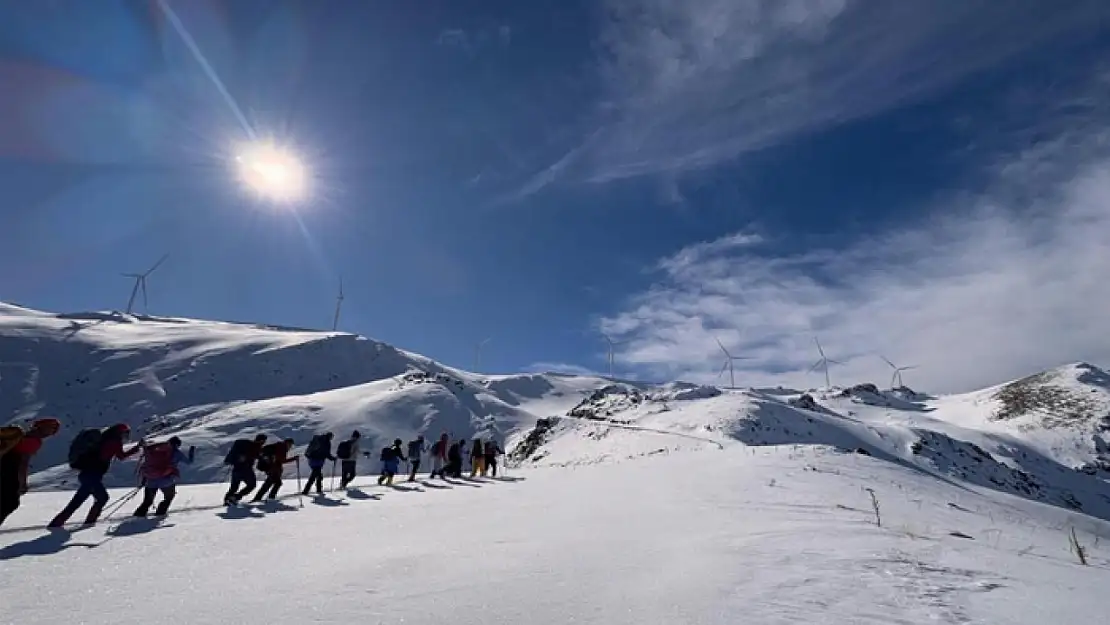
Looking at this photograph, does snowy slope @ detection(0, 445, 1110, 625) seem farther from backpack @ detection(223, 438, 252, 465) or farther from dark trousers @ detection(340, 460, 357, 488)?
dark trousers @ detection(340, 460, 357, 488)

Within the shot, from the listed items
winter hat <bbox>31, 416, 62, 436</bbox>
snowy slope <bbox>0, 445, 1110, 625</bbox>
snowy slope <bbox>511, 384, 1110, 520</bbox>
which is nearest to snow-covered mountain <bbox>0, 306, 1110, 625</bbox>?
snowy slope <bbox>0, 445, 1110, 625</bbox>

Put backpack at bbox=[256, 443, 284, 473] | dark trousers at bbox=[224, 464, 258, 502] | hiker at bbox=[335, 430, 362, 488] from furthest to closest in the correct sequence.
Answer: hiker at bbox=[335, 430, 362, 488]
backpack at bbox=[256, 443, 284, 473]
dark trousers at bbox=[224, 464, 258, 502]

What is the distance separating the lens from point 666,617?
4.43m

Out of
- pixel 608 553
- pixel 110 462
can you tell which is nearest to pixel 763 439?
pixel 608 553

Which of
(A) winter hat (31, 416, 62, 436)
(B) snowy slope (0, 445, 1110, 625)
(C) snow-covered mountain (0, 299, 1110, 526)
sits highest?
(C) snow-covered mountain (0, 299, 1110, 526)

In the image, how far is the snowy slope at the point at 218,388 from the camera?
48.5 metres

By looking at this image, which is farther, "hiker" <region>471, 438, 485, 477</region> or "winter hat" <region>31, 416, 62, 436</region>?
"hiker" <region>471, 438, 485, 477</region>

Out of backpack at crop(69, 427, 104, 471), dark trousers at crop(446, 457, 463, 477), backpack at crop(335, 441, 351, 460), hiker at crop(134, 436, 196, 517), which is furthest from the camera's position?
dark trousers at crop(446, 457, 463, 477)

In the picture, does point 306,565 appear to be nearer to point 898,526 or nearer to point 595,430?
point 898,526

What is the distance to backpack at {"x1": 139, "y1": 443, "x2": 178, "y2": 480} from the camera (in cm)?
1153

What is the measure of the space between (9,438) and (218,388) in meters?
69.3

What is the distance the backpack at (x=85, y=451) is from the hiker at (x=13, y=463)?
0.86m

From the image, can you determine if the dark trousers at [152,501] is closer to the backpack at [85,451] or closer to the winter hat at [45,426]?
the backpack at [85,451]

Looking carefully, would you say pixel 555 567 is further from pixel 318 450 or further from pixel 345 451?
pixel 345 451
